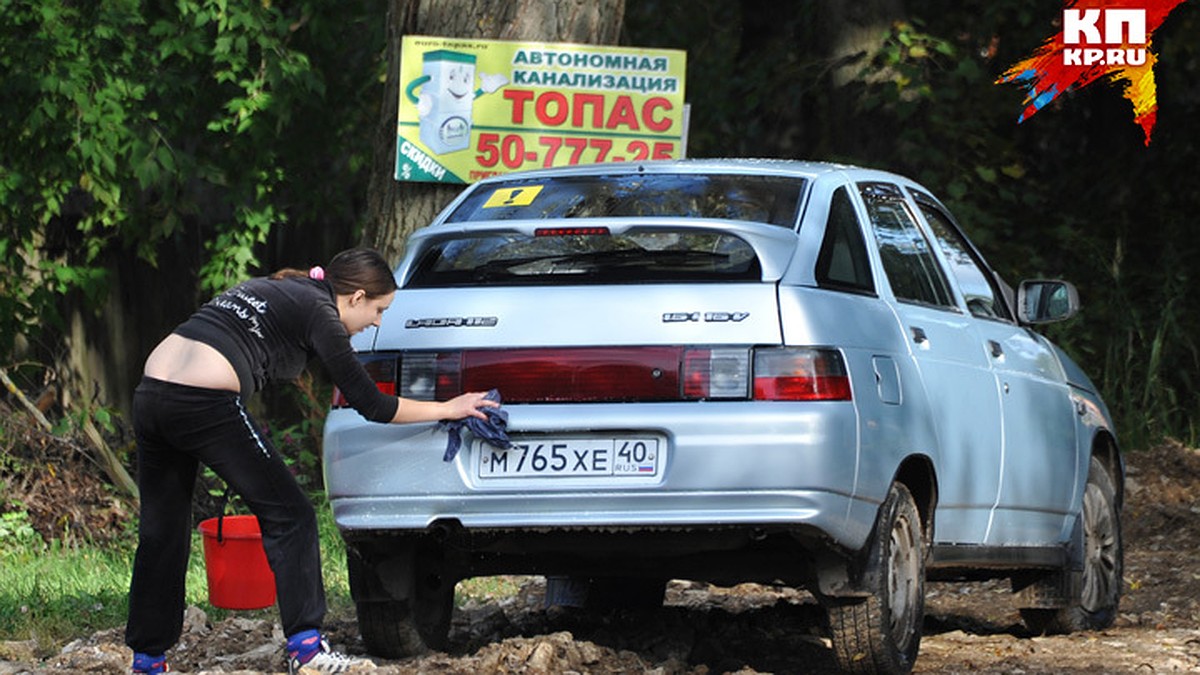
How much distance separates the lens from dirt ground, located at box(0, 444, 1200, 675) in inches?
268

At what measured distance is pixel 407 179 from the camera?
34.5ft

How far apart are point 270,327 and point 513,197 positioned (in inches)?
43.8

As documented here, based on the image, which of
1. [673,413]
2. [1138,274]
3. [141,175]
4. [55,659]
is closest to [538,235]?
[673,413]

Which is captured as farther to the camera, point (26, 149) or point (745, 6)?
point (745, 6)

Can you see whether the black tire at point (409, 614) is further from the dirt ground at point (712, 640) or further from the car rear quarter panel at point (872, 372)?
the car rear quarter panel at point (872, 372)

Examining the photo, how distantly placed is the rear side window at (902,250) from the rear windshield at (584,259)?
79cm

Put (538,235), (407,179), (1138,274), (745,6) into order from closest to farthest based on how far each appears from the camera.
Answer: (538,235) → (407,179) → (1138,274) → (745,6)

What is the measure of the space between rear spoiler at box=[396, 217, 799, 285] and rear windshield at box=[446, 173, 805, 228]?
0.27 metres

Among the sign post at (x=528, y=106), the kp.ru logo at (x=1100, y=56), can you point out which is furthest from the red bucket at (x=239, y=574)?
the kp.ru logo at (x=1100, y=56)

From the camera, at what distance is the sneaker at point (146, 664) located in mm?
6609

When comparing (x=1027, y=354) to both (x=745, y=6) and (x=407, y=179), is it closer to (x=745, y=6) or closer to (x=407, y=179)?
(x=407, y=179)

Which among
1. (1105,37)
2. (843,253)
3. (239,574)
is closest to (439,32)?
(239,574)

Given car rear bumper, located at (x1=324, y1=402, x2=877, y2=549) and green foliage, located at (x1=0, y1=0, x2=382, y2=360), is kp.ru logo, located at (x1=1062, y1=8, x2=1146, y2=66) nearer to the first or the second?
green foliage, located at (x1=0, y1=0, x2=382, y2=360)

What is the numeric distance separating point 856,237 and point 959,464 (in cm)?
87
